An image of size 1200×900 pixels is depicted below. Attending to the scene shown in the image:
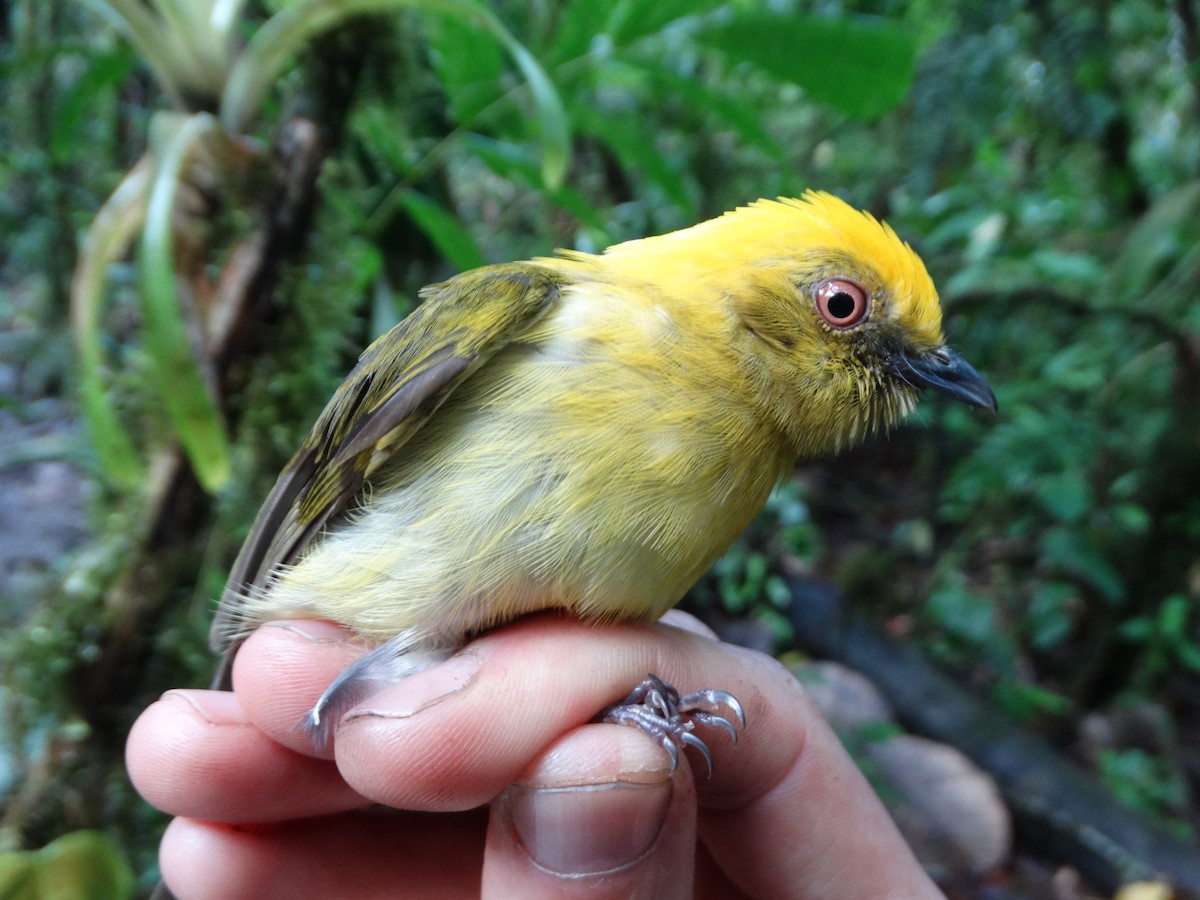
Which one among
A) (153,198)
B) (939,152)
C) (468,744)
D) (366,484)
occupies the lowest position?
(468,744)

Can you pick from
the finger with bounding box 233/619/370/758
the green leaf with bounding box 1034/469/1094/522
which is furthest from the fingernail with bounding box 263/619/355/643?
the green leaf with bounding box 1034/469/1094/522

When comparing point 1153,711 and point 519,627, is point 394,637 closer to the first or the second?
point 519,627

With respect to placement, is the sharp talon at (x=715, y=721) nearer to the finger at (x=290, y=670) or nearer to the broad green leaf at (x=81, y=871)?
the finger at (x=290, y=670)

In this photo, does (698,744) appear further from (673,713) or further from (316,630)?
(316,630)

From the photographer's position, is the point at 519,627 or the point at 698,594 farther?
the point at 698,594

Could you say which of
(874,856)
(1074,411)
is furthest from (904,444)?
(874,856)

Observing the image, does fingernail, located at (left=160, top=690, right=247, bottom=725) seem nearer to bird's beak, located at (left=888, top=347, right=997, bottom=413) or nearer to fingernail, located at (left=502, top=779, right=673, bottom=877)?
fingernail, located at (left=502, top=779, right=673, bottom=877)

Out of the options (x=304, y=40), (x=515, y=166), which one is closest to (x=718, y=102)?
(x=515, y=166)

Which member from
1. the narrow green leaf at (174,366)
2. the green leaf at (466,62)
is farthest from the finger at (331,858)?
the green leaf at (466,62)
